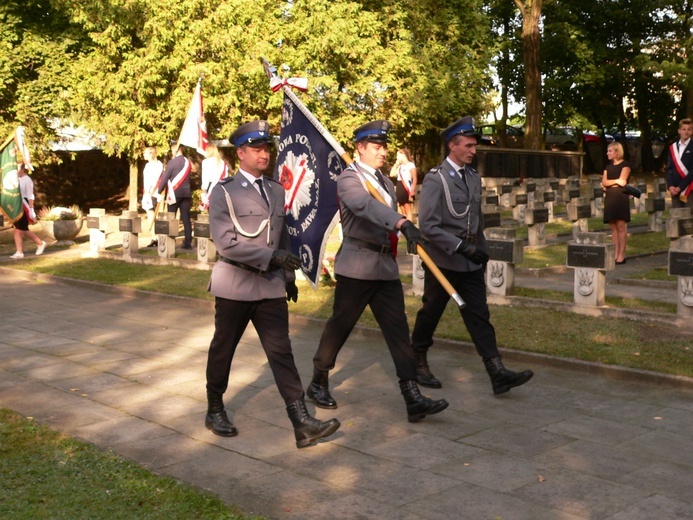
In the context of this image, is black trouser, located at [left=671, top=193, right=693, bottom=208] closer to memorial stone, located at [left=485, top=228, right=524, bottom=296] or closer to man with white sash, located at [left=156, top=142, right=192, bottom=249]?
memorial stone, located at [left=485, top=228, right=524, bottom=296]

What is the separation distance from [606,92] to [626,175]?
105ft

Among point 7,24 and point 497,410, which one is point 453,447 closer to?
point 497,410

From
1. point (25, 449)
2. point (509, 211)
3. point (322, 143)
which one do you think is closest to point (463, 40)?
point (509, 211)

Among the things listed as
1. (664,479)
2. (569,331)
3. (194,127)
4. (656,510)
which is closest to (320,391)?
(664,479)

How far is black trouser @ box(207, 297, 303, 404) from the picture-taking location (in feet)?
21.4

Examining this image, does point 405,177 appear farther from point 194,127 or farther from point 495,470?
point 495,470

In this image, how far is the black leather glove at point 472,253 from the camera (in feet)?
23.8

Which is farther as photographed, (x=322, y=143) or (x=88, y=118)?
(x=88, y=118)

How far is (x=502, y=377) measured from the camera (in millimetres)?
7570

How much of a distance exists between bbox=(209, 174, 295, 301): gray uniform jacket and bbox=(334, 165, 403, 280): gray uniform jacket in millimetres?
615

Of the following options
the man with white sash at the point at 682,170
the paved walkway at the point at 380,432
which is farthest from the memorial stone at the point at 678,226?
the paved walkway at the point at 380,432

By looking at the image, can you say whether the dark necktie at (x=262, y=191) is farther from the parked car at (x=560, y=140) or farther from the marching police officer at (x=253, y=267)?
the parked car at (x=560, y=140)

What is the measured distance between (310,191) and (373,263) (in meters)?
1.10

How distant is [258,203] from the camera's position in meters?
6.58
